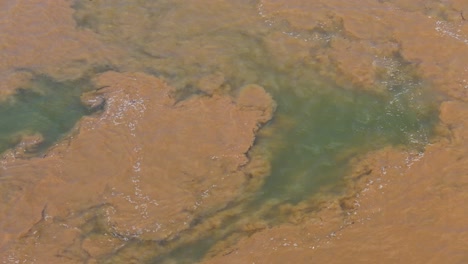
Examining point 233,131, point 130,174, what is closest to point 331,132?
point 233,131

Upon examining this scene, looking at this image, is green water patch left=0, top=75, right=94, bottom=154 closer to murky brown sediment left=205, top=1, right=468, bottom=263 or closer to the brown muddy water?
the brown muddy water

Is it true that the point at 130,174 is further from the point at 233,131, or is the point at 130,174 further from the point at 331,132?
the point at 331,132

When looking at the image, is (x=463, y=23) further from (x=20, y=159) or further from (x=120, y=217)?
(x=20, y=159)

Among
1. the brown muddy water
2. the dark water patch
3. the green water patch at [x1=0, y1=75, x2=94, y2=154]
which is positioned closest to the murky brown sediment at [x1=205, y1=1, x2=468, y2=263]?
the brown muddy water

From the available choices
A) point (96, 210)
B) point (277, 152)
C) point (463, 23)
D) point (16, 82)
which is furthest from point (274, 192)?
point (463, 23)

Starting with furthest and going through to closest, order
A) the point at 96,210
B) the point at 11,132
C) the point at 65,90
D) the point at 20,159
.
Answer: the point at 65,90 → the point at 11,132 → the point at 20,159 → the point at 96,210

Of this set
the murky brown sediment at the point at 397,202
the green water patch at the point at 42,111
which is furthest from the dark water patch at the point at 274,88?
the green water patch at the point at 42,111

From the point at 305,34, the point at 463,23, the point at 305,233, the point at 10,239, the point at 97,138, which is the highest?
the point at 463,23

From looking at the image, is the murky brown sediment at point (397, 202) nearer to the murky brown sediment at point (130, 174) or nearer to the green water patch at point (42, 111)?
the murky brown sediment at point (130, 174)
